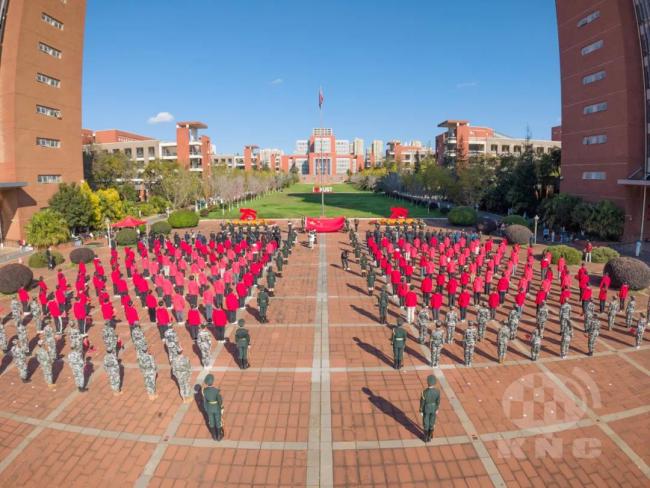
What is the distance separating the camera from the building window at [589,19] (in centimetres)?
2950

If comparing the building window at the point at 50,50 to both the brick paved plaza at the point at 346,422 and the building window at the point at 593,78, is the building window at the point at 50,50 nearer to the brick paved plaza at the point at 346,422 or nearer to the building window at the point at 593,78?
the brick paved plaza at the point at 346,422

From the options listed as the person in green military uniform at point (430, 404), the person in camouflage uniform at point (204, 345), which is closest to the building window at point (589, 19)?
the person in green military uniform at point (430, 404)

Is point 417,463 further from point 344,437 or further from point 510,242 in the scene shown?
point 510,242

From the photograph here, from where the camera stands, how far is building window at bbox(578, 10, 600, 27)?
96.8ft

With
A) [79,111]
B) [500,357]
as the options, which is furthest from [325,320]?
[79,111]

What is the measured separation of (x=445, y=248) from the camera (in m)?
20.9

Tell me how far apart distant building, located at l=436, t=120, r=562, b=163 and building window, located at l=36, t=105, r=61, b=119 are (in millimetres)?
62162

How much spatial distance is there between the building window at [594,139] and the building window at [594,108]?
6.09 ft

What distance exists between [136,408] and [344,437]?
4473 millimetres

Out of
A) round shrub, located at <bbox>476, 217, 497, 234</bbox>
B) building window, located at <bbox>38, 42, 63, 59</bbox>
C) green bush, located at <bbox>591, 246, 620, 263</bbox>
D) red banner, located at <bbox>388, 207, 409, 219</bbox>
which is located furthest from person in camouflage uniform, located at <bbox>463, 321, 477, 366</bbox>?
building window, located at <bbox>38, 42, 63, 59</bbox>

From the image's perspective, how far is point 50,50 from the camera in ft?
98.5

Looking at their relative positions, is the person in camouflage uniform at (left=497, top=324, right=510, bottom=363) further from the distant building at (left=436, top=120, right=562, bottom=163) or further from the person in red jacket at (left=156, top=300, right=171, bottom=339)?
the distant building at (left=436, top=120, right=562, bottom=163)

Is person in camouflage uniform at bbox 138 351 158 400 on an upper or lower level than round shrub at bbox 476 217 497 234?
lower

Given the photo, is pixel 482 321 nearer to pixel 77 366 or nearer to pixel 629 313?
pixel 629 313
